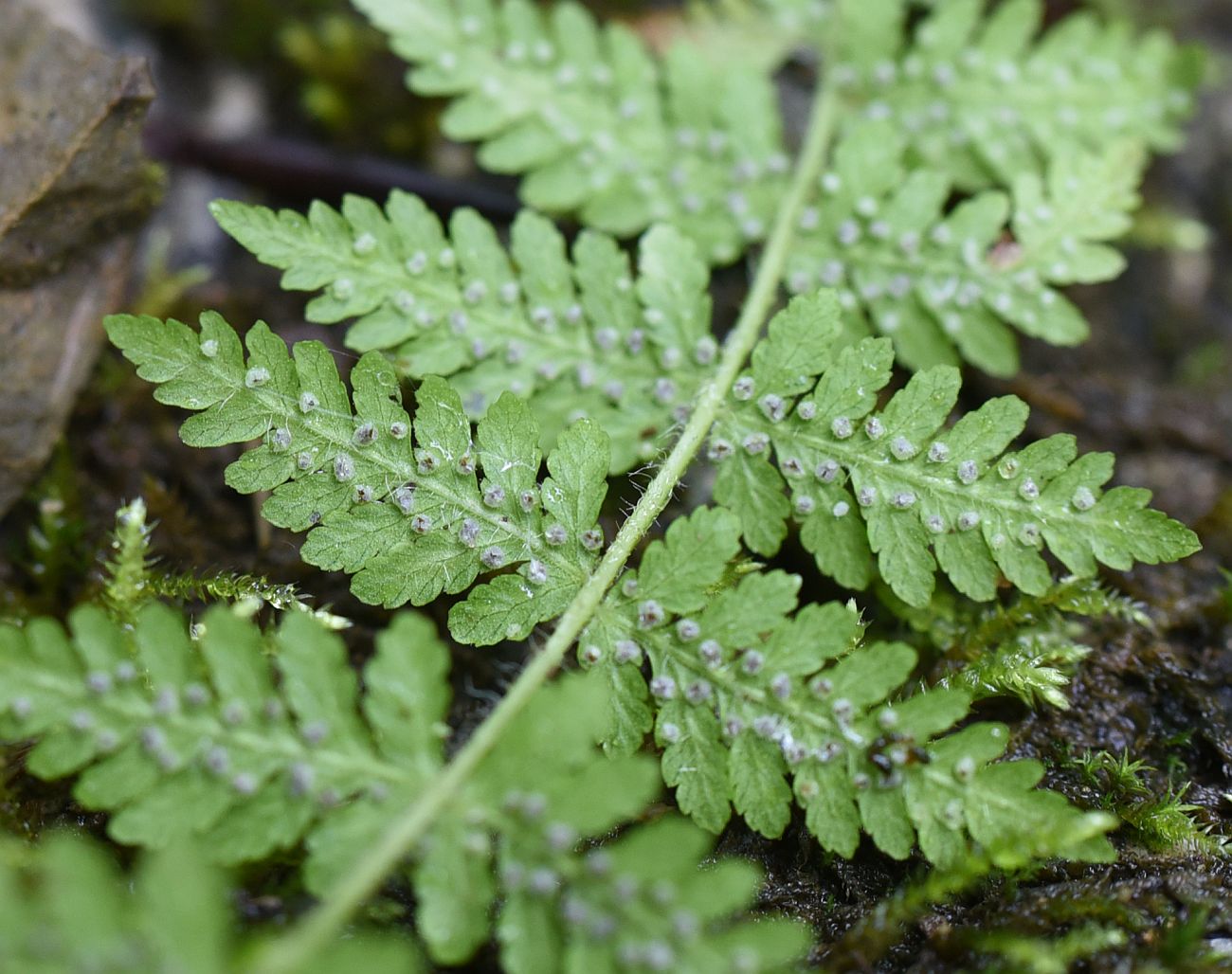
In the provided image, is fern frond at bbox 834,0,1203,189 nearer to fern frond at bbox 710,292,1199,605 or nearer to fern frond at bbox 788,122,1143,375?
fern frond at bbox 788,122,1143,375

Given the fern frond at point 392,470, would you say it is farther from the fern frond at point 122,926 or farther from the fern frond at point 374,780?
the fern frond at point 122,926

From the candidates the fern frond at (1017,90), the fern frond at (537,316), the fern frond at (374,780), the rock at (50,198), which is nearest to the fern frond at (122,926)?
the fern frond at (374,780)

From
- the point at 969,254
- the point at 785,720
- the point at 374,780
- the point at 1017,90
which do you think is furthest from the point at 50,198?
the point at 1017,90

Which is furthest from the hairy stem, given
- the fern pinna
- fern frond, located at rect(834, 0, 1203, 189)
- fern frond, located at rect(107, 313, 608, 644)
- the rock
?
the rock

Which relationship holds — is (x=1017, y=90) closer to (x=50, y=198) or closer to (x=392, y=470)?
(x=392, y=470)

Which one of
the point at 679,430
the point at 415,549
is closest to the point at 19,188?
the point at 415,549

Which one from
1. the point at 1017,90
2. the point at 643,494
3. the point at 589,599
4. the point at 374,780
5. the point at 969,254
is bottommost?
the point at 374,780

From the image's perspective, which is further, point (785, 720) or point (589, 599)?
point (589, 599)
